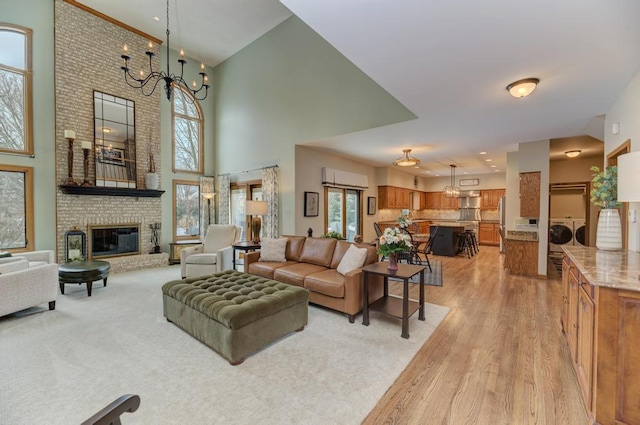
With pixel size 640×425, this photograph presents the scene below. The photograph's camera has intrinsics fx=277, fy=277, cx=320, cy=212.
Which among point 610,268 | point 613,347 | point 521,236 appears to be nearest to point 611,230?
point 610,268

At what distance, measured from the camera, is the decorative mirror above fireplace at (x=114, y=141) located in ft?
19.9

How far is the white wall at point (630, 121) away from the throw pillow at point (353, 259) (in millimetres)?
2667

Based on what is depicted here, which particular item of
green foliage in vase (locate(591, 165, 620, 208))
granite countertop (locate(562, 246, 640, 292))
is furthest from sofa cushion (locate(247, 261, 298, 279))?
green foliage in vase (locate(591, 165, 620, 208))

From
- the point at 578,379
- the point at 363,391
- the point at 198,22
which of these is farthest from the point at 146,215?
the point at 578,379

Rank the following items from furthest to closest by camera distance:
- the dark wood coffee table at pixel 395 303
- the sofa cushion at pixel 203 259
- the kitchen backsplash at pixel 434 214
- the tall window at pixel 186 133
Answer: the kitchen backsplash at pixel 434 214
the tall window at pixel 186 133
the sofa cushion at pixel 203 259
the dark wood coffee table at pixel 395 303

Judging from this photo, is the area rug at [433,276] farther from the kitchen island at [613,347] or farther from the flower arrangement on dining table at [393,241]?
the kitchen island at [613,347]

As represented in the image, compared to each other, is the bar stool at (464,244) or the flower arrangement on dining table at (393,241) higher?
the flower arrangement on dining table at (393,241)

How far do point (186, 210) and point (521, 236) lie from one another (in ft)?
26.4

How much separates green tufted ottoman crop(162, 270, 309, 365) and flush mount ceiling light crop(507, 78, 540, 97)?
10.8 ft

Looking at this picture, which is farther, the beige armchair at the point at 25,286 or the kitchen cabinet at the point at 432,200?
the kitchen cabinet at the point at 432,200

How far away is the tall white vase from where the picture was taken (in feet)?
8.56

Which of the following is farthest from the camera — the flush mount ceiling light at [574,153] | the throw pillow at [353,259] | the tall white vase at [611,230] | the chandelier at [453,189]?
the chandelier at [453,189]

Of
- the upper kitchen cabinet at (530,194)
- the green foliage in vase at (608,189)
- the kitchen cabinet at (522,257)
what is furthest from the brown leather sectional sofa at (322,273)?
the upper kitchen cabinet at (530,194)

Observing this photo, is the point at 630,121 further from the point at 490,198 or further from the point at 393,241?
the point at 490,198
